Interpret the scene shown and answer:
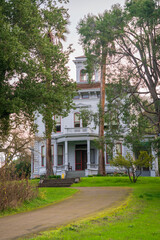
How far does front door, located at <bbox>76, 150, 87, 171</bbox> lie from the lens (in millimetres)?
36875

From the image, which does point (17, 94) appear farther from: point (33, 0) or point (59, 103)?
point (33, 0)

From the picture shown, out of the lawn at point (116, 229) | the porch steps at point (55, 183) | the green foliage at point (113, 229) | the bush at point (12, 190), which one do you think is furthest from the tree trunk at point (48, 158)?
the green foliage at point (113, 229)

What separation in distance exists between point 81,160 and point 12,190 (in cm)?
2541

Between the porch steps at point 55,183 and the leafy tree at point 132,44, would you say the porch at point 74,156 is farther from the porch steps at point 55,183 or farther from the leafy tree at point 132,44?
the leafy tree at point 132,44

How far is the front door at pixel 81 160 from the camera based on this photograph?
3688cm

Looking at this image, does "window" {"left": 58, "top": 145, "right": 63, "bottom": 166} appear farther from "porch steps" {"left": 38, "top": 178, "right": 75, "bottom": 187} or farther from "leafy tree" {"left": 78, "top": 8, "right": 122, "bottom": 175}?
"leafy tree" {"left": 78, "top": 8, "right": 122, "bottom": 175}

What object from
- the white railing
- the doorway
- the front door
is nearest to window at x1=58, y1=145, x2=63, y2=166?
the doorway

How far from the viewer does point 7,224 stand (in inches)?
335

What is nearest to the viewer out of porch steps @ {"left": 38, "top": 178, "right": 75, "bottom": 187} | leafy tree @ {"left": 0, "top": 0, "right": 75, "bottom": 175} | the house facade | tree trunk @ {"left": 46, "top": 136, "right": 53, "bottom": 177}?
leafy tree @ {"left": 0, "top": 0, "right": 75, "bottom": 175}

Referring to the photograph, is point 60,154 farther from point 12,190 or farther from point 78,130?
point 12,190

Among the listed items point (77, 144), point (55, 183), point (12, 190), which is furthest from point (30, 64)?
point (77, 144)

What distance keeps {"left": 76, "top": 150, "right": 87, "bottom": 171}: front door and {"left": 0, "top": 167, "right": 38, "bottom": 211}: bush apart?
922 inches

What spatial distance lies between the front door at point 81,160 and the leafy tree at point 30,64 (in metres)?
20.0

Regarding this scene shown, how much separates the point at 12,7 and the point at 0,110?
5413mm
